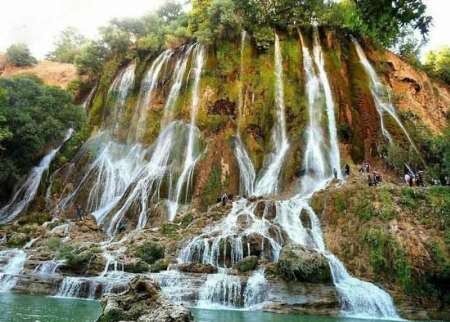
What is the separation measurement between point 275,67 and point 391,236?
62.8 feet

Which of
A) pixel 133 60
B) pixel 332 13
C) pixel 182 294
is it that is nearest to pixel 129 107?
pixel 133 60

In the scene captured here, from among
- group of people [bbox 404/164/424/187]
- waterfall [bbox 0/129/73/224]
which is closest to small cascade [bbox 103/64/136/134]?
waterfall [bbox 0/129/73/224]

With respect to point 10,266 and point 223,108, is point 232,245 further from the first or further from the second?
point 223,108

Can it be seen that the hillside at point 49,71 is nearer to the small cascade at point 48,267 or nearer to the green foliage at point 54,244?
the green foliage at point 54,244

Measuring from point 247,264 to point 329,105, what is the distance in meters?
A: 18.2

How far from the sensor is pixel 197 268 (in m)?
19.7

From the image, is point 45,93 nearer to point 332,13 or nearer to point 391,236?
point 332,13

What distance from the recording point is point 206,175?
3125 centimetres

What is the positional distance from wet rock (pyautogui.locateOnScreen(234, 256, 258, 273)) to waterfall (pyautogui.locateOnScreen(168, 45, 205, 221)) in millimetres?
9210

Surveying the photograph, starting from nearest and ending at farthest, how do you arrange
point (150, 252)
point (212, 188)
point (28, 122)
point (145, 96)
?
point (150, 252) → point (212, 188) → point (28, 122) → point (145, 96)

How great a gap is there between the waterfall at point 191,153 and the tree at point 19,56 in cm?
2799

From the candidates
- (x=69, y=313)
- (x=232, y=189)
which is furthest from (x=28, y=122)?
(x=69, y=313)

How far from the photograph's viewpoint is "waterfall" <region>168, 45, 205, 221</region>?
99.3ft

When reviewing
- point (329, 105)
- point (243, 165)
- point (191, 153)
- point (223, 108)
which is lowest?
point (243, 165)
